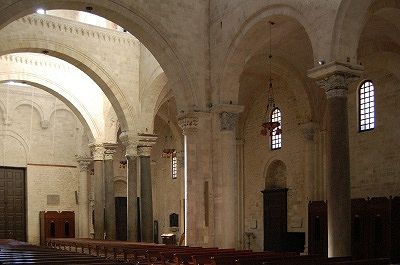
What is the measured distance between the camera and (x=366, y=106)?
67.8ft

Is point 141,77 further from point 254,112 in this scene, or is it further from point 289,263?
point 289,263

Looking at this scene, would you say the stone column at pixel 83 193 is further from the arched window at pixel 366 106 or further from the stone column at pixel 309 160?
the arched window at pixel 366 106

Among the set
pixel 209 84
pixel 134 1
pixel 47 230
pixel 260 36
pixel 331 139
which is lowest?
pixel 47 230

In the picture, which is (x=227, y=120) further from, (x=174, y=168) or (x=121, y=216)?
(x=121, y=216)

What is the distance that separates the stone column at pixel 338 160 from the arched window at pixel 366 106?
7.45 meters

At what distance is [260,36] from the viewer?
17734 millimetres

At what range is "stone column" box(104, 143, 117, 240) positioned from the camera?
1047 inches

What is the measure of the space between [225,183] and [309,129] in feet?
20.9

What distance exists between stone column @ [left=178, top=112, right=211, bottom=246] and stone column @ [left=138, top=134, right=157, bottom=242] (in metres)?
6.39

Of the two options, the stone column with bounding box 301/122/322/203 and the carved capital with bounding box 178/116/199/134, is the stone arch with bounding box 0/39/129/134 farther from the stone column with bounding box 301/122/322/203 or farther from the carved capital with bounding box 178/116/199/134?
the stone column with bounding box 301/122/322/203

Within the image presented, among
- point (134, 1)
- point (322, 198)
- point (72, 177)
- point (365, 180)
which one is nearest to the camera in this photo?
point (134, 1)

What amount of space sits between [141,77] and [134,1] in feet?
25.8

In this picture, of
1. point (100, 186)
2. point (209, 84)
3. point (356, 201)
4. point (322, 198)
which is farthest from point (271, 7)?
point (100, 186)

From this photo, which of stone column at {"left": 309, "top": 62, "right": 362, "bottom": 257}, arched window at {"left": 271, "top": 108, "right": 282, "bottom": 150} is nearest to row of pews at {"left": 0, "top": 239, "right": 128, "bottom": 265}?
stone column at {"left": 309, "top": 62, "right": 362, "bottom": 257}
